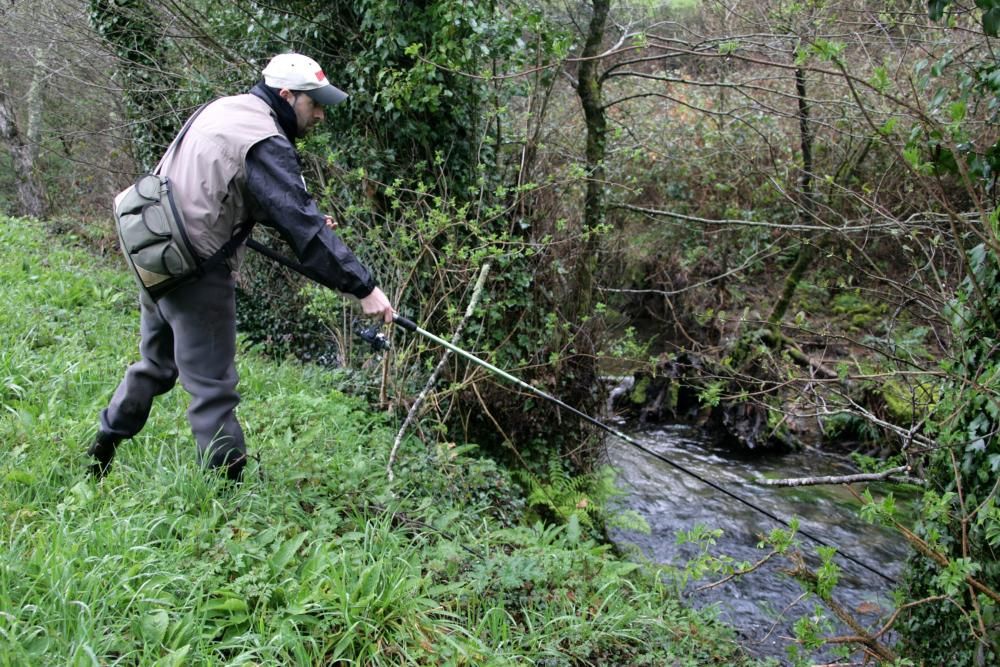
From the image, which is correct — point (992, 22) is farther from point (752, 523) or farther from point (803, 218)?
point (803, 218)

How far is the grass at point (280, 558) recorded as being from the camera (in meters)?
2.41

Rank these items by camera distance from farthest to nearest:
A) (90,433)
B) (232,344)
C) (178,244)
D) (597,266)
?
1. (597,266)
2. (90,433)
3. (232,344)
4. (178,244)

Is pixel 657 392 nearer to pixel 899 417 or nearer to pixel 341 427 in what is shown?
A: pixel 899 417

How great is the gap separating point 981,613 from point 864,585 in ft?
10.2

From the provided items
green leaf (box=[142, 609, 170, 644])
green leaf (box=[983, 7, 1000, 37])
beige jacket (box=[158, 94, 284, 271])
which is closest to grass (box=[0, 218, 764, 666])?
green leaf (box=[142, 609, 170, 644])

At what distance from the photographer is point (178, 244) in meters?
2.94

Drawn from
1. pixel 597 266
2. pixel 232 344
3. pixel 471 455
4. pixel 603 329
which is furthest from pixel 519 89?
pixel 232 344

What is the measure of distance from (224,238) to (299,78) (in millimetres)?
810

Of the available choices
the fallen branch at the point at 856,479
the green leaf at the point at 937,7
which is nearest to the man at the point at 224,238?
the fallen branch at the point at 856,479

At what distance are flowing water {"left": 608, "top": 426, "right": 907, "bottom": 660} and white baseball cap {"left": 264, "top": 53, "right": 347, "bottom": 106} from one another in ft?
12.2

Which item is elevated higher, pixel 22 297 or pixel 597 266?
pixel 597 266

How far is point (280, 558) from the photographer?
2818mm

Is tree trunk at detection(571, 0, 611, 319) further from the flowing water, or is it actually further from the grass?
the grass

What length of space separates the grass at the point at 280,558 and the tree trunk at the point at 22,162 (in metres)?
9.06
